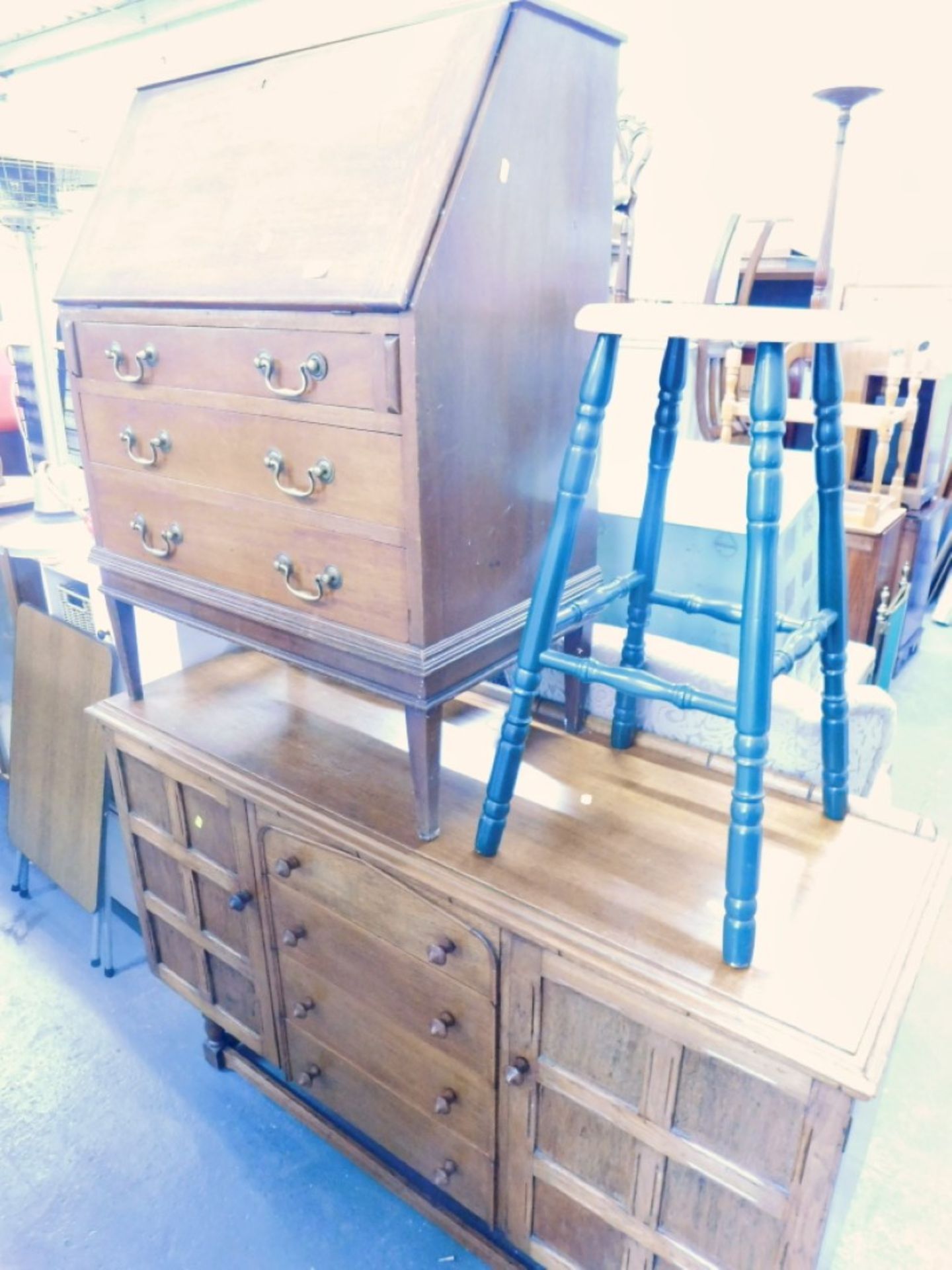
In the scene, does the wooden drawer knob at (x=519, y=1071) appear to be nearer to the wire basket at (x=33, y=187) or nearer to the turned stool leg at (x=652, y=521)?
the turned stool leg at (x=652, y=521)

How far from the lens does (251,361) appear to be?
1000mm

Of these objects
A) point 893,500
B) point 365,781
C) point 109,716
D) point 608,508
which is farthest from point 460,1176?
point 893,500

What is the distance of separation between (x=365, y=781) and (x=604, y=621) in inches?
20.7

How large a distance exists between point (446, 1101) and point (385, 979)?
7.2 inches

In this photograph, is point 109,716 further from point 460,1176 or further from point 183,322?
point 460,1176

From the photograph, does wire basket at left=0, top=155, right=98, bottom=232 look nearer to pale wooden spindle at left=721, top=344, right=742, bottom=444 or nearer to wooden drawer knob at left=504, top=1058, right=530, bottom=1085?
pale wooden spindle at left=721, top=344, right=742, bottom=444

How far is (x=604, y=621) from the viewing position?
151cm

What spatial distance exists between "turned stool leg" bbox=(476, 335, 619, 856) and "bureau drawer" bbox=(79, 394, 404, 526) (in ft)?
0.60

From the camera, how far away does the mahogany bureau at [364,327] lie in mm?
877

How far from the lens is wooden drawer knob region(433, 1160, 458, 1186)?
124cm

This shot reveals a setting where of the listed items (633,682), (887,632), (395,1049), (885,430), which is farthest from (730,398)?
(395,1049)

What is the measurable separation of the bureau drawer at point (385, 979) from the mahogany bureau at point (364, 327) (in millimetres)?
213

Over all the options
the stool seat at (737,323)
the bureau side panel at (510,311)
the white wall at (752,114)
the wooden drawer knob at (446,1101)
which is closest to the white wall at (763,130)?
the white wall at (752,114)

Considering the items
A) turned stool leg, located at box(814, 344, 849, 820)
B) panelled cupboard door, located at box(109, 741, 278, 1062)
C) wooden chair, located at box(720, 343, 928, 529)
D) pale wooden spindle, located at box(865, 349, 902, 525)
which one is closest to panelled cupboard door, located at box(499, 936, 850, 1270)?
turned stool leg, located at box(814, 344, 849, 820)
